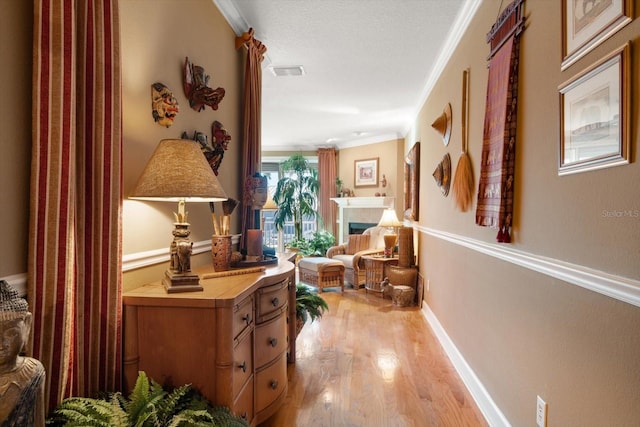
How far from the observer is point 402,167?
20.5 feet

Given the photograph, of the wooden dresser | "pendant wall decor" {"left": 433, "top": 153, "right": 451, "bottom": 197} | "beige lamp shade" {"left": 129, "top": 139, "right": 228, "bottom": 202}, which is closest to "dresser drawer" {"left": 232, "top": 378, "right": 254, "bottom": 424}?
the wooden dresser

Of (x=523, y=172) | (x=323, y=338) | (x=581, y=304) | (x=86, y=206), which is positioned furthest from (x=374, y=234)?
(x=86, y=206)

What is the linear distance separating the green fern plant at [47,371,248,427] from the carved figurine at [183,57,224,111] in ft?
4.76

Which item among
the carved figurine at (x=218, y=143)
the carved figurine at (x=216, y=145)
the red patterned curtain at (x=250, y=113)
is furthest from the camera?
the red patterned curtain at (x=250, y=113)

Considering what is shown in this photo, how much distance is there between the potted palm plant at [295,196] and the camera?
6.56 m

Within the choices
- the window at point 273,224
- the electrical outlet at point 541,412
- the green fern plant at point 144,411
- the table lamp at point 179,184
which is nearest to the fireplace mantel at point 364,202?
the window at point 273,224

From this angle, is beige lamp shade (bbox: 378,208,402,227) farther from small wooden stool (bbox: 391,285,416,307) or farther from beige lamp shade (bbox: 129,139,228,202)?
beige lamp shade (bbox: 129,139,228,202)

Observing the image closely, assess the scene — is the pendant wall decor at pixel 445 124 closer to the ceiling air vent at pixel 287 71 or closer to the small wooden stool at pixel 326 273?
the ceiling air vent at pixel 287 71

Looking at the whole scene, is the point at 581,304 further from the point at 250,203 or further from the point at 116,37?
the point at 116,37

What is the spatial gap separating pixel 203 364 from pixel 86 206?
2.38 feet

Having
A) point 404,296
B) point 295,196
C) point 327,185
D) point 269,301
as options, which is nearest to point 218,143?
point 269,301

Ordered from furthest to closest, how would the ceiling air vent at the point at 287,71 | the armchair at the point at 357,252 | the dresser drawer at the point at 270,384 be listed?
the armchair at the point at 357,252 → the ceiling air vent at the point at 287,71 → the dresser drawer at the point at 270,384

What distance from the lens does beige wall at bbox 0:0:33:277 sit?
925mm

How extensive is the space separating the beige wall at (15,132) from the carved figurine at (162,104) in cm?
60
